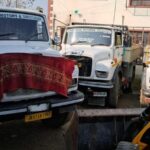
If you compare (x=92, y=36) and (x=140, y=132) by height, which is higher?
(x=92, y=36)

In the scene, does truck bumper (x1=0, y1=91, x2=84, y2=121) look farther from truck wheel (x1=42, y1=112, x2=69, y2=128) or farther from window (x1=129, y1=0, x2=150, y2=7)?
window (x1=129, y1=0, x2=150, y2=7)

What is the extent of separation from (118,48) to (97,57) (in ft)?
4.67

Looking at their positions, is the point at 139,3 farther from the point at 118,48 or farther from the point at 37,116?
the point at 37,116

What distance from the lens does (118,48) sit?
11898 millimetres

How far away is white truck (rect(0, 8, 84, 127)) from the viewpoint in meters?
5.73

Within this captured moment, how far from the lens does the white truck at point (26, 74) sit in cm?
573

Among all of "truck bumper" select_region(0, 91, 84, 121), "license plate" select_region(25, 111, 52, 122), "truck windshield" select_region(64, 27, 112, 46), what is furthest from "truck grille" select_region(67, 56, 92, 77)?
"license plate" select_region(25, 111, 52, 122)

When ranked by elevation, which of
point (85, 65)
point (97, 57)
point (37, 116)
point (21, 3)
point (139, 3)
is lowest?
point (37, 116)

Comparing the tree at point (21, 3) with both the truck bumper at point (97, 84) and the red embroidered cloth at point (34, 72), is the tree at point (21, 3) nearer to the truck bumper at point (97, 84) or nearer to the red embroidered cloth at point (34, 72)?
the truck bumper at point (97, 84)

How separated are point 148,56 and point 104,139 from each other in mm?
5647

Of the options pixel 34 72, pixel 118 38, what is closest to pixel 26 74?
pixel 34 72

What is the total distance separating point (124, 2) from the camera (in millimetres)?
26656

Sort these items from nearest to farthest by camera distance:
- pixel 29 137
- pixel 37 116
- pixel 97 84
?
pixel 37 116
pixel 29 137
pixel 97 84

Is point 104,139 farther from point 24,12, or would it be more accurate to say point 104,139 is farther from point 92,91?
point 92,91
